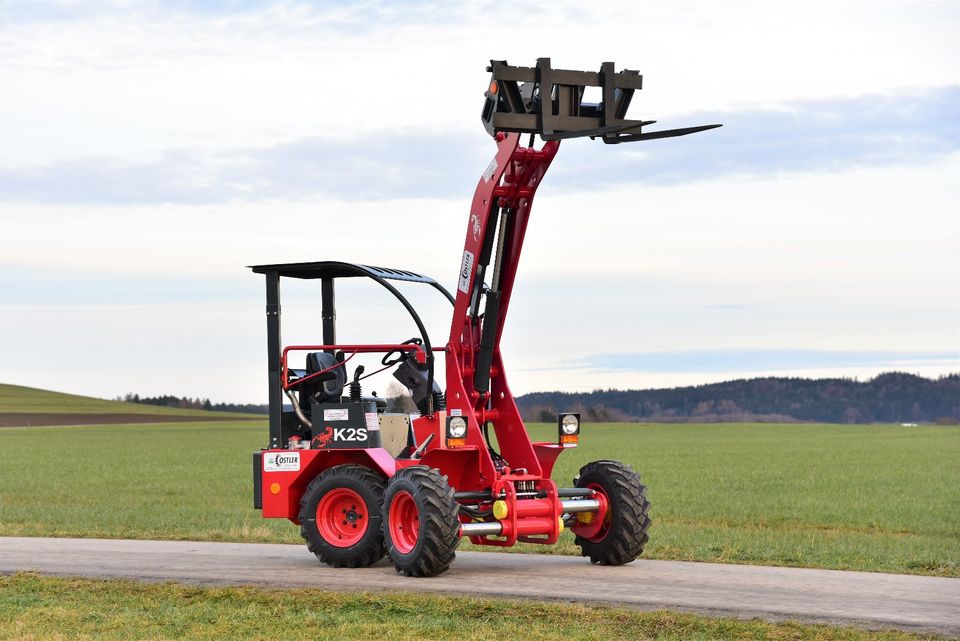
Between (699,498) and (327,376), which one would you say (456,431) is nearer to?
(327,376)

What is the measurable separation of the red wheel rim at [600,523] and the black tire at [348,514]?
2.18 metres

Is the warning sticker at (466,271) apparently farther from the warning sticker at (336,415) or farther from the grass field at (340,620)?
the grass field at (340,620)

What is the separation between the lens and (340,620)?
11.2 m

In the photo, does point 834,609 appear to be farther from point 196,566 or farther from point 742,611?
point 196,566

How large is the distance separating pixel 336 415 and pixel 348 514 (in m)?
1.07

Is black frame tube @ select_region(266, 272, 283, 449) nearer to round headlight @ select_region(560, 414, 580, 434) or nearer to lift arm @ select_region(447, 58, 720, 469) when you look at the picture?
lift arm @ select_region(447, 58, 720, 469)

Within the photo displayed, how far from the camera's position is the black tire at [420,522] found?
13.0 metres

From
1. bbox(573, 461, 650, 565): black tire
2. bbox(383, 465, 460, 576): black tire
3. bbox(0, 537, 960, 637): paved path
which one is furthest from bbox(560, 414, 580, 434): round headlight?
bbox(383, 465, 460, 576): black tire

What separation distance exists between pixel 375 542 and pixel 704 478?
24.5m

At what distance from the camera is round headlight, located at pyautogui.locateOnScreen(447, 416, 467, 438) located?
1380cm

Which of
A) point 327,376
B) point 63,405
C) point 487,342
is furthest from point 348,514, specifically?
point 63,405

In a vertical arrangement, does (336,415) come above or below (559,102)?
→ below

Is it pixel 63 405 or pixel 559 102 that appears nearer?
pixel 559 102

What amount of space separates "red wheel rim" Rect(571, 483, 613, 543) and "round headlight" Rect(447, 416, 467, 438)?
1764 millimetres
